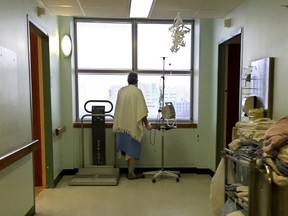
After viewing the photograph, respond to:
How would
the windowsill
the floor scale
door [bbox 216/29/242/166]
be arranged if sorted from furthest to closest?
the windowsill, the floor scale, door [bbox 216/29/242/166]

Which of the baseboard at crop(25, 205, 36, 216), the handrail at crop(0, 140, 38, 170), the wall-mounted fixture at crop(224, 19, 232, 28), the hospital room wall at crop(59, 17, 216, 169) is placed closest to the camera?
the handrail at crop(0, 140, 38, 170)

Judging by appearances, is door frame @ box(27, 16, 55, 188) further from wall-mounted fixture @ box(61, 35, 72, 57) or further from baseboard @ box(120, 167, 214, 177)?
baseboard @ box(120, 167, 214, 177)

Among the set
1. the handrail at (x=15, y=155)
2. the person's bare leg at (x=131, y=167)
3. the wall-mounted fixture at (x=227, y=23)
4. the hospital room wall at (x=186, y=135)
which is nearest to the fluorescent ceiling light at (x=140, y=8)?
the wall-mounted fixture at (x=227, y=23)

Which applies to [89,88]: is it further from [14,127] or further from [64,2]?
[14,127]

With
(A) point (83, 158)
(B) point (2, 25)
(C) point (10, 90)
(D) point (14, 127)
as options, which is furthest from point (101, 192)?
(B) point (2, 25)

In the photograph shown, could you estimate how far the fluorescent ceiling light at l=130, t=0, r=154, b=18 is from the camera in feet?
11.8

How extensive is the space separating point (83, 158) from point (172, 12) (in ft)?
9.44

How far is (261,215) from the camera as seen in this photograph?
1.85m

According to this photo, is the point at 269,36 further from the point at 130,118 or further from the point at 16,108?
the point at 16,108

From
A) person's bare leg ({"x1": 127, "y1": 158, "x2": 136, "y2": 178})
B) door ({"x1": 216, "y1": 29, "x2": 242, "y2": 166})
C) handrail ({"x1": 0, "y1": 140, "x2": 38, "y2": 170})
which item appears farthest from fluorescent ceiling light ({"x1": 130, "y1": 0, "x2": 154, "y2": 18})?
person's bare leg ({"x1": 127, "y1": 158, "x2": 136, "y2": 178})

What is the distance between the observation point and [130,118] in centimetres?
446

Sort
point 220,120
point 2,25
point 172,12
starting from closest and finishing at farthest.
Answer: point 2,25 → point 172,12 → point 220,120

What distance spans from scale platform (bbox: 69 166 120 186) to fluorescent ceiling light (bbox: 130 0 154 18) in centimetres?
255

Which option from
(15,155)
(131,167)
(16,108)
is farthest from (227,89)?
(15,155)
